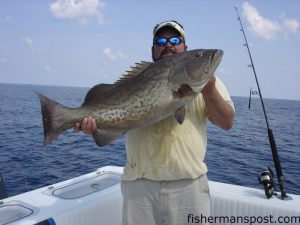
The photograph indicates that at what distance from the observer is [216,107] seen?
312 cm

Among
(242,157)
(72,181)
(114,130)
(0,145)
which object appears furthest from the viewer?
(0,145)

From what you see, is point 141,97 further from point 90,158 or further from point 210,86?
point 90,158

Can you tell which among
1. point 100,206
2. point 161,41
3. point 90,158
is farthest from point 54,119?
point 90,158

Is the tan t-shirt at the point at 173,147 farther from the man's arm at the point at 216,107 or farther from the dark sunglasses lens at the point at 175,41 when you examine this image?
the dark sunglasses lens at the point at 175,41

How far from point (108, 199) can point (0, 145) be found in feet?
48.1

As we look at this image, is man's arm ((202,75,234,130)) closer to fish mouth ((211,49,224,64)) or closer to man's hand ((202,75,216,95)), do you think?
man's hand ((202,75,216,95))

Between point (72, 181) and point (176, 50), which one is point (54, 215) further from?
point (176, 50)

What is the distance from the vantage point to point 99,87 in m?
3.28

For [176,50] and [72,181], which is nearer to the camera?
[176,50]

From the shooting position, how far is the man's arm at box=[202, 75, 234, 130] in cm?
304

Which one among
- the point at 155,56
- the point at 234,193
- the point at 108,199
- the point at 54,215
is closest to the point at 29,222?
the point at 54,215

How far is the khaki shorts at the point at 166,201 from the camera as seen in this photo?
324 cm

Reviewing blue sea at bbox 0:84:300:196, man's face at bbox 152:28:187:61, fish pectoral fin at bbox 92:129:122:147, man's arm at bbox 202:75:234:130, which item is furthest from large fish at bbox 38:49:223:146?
blue sea at bbox 0:84:300:196

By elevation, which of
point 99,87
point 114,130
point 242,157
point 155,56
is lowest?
point 242,157
